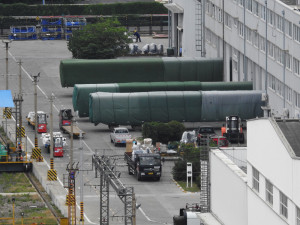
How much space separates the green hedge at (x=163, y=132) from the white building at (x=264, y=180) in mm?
39776

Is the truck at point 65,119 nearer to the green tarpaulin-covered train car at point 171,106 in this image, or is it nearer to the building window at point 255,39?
the green tarpaulin-covered train car at point 171,106

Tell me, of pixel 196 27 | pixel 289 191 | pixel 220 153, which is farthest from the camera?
pixel 196 27

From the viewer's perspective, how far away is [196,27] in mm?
166375

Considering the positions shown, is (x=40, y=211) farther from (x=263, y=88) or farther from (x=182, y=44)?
(x=182, y=44)

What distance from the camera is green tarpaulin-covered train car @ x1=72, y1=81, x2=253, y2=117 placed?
13850cm

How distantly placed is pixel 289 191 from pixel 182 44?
107187 millimetres

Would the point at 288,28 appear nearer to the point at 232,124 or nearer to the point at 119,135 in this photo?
the point at 232,124

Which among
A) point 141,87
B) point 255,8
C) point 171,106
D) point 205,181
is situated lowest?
point 171,106

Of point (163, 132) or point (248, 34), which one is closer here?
point (163, 132)

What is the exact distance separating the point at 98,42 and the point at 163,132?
43.8 metres

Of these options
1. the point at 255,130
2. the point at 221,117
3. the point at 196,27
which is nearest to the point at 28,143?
the point at 221,117

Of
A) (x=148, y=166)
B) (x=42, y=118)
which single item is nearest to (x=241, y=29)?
(x=42, y=118)

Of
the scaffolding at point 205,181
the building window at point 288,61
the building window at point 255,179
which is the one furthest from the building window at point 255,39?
the building window at point 255,179

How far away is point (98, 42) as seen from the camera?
Result: 554 ft
